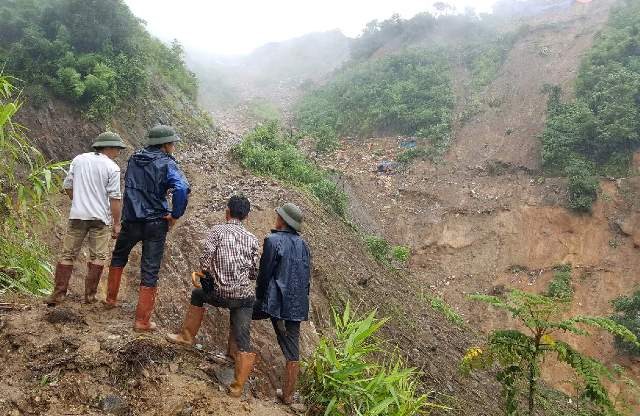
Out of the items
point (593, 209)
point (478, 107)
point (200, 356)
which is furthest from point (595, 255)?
point (200, 356)

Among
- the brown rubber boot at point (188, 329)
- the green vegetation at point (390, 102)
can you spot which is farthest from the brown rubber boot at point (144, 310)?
the green vegetation at point (390, 102)

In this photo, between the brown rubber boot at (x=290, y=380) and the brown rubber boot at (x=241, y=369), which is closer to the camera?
the brown rubber boot at (x=241, y=369)

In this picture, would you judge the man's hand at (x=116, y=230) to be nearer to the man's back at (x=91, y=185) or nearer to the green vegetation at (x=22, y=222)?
the man's back at (x=91, y=185)

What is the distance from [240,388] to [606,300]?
12621 mm

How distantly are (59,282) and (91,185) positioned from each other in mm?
861

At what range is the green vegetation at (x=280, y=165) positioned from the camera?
36.1 ft

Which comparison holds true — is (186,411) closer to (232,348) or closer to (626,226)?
(232,348)

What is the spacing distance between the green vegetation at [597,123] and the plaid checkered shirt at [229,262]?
45.0 feet

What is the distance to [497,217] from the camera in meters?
15.6

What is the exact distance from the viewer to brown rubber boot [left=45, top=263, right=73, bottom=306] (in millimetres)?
4078

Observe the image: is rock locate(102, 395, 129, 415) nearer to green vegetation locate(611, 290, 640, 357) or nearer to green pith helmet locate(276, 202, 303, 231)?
green pith helmet locate(276, 202, 303, 231)

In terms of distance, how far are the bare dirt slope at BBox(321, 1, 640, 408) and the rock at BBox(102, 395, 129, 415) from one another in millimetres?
10298

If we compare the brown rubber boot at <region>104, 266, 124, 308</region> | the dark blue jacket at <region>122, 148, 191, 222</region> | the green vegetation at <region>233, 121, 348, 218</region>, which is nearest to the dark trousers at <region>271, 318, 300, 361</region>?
the dark blue jacket at <region>122, 148, 191, 222</region>

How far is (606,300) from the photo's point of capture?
42.9ft
